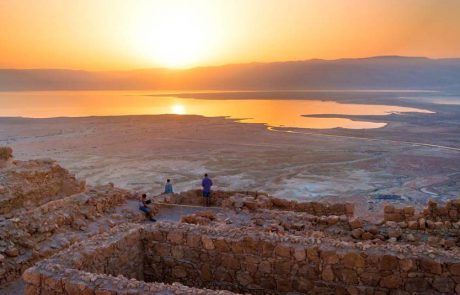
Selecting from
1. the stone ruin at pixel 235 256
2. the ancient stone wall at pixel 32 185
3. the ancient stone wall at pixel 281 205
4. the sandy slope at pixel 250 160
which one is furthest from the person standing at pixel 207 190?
the sandy slope at pixel 250 160

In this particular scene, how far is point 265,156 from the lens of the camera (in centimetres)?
3219

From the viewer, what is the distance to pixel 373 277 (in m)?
6.50

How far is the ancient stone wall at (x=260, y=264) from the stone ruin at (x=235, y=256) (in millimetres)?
15

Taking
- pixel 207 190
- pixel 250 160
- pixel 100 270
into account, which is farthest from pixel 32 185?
pixel 250 160

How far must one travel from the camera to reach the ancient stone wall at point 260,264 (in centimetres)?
624

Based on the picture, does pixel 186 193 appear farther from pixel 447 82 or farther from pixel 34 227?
pixel 447 82

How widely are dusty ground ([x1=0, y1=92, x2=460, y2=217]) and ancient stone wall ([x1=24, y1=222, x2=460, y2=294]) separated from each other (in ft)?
46.3

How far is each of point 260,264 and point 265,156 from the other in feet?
83.0

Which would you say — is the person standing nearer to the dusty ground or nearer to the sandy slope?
the dusty ground

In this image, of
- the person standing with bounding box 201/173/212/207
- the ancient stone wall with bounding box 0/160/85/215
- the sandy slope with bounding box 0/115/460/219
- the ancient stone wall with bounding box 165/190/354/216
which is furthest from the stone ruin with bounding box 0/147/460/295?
the sandy slope with bounding box 0/115/460/219

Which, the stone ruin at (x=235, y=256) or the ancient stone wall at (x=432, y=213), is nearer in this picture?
the stone ruin at (x=235, y=256)

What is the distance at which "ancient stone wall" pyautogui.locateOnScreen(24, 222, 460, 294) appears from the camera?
6242mm

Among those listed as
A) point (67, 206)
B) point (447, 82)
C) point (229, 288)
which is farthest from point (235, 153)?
point (447, 82)

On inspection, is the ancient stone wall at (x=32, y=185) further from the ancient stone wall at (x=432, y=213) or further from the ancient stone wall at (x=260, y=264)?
the ancient stone wall at (x=432, y=213)
